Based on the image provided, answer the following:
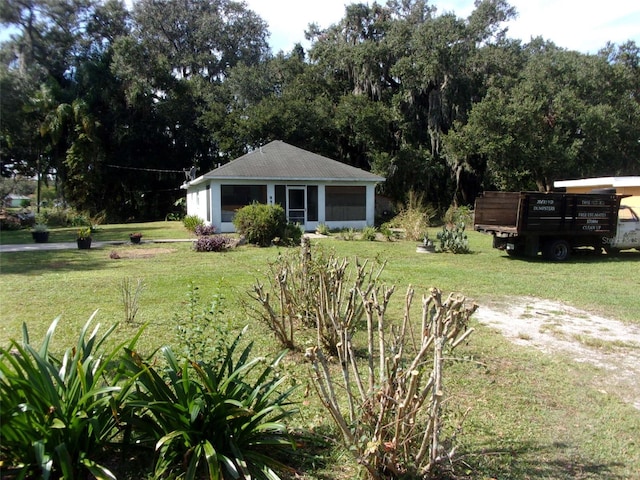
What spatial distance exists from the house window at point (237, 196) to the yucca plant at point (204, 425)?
58.2 ft

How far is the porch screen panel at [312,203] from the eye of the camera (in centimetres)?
2181

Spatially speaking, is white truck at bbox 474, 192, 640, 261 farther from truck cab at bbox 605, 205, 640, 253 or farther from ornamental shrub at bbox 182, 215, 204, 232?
ornamental shrub at bbox 182, 215, 204, 232

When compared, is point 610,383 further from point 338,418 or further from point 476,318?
point 338,418

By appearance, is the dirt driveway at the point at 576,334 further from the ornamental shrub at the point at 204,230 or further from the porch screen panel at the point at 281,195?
the porch screen panel at the point at 281,195

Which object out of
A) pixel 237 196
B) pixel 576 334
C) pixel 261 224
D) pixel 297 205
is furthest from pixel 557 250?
pixel 237 196

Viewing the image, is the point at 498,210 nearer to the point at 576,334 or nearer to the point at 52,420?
the point at 576,334

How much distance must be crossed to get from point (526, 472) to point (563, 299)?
585cm

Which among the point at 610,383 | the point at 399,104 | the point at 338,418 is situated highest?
the point at 399,104

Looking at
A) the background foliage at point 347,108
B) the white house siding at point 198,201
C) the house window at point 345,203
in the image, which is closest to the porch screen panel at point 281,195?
the house window at point 345,203

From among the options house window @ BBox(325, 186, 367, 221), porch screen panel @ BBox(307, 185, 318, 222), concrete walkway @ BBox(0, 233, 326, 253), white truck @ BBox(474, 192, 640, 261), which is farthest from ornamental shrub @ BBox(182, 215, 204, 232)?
white truck @ BBox(474, 192, 640, 261)

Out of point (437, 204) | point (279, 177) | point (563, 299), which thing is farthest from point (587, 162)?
point (563, 299)

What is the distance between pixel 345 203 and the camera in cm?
2239

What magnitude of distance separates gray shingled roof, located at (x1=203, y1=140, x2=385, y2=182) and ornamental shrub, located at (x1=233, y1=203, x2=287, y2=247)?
4991 millimetres

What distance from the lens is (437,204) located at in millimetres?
30781
